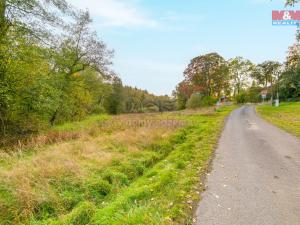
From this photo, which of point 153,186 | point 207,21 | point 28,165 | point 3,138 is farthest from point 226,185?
point 207,21

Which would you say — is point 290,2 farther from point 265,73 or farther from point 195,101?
point 265,73

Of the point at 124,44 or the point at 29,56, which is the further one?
the point at 124,44

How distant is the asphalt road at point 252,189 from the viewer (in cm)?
328

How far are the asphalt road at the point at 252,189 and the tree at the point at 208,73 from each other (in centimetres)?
3123

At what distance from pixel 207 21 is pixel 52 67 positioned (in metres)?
13.4

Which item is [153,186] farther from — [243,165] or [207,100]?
[207,100]

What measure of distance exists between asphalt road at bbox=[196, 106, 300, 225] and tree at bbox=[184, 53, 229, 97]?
31.2 meters

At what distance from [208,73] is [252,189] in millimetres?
35433

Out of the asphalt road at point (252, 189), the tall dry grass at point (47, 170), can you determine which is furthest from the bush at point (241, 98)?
the tall dry grass at point (47, 170)

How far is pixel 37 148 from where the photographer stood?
7637 millimetres

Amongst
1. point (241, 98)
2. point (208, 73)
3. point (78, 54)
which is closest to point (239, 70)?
point (241, 98)

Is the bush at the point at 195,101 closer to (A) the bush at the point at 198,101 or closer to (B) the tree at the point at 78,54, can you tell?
(A) the bush at the point at 198,101

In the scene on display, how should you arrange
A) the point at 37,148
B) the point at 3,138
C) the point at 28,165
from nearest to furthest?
the point at 28,165 → the point at 37,148 → the point at 3,138

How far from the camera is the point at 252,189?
14.2 ft
